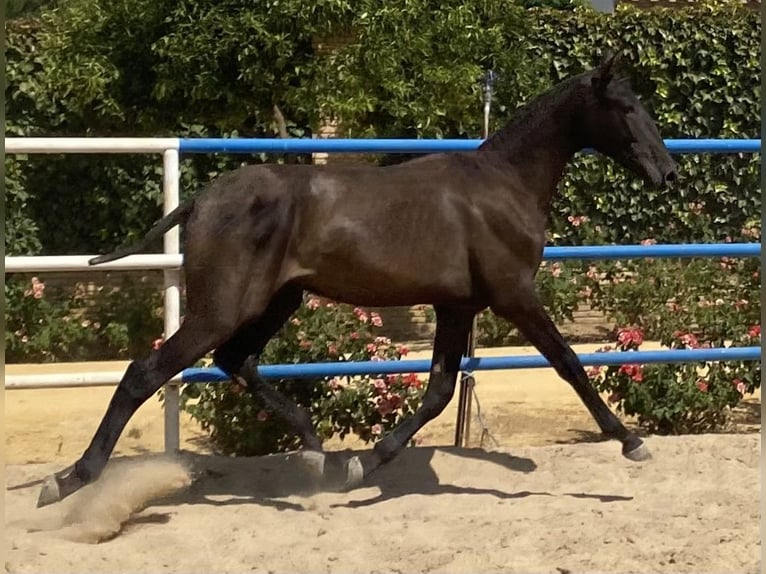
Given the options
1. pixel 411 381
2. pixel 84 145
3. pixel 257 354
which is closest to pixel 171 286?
pixel 257 354

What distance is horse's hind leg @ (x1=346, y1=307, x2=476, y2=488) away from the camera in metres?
3.95

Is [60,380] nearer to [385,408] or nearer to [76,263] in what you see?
[76,263]

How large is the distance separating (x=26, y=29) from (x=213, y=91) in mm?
2123

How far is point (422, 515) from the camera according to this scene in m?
3.78

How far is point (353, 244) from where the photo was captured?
148 inches

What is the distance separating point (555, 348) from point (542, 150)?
0.75 meters

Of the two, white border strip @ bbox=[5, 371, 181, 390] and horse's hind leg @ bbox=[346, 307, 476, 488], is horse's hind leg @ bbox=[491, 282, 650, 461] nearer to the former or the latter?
horse's hind leg @ bbox=[346, 307, 476, 488]

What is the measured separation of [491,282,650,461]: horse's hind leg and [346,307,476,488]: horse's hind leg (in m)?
0.29

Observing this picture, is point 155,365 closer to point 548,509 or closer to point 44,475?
point 44,475

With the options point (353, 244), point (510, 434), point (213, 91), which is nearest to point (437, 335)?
point (353, 244)

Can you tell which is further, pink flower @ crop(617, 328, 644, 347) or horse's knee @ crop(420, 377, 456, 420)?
pink flower @ crop(617, 328, 644, 347)

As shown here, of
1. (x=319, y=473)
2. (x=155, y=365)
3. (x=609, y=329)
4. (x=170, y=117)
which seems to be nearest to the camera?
(x=155, y=365)

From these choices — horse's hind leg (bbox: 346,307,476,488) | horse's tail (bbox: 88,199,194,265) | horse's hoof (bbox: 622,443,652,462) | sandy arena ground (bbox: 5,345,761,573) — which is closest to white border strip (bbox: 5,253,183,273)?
horse's tail (bbox: 88,199,194,265)

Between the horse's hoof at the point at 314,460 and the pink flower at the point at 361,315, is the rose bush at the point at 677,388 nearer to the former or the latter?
the pink flower at the point at 361,315
